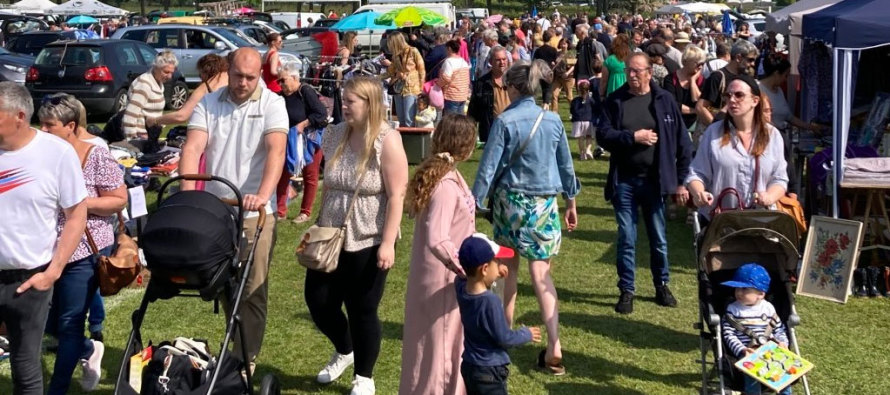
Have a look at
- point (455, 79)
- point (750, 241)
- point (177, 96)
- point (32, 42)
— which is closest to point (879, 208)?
point (750, 241)

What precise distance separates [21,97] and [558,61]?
1498 centimetres

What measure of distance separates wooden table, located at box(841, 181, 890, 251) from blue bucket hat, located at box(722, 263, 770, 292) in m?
3.15

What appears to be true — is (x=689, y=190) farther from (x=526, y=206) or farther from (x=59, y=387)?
(x=59, y=387)

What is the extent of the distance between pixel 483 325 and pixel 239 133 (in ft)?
5.51

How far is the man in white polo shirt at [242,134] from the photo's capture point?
17.3ft

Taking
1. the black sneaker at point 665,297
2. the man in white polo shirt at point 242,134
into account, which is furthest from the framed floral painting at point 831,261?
the man in white polo shirt at point 242,134

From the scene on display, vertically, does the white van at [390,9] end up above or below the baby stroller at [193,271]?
above

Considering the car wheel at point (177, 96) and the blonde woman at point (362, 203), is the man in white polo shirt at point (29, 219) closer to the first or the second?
the blonde woman at point (362, 203)

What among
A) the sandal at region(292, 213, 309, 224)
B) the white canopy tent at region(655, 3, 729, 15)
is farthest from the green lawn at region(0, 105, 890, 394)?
the white canopy tent at region(655, 3, 729, 15)

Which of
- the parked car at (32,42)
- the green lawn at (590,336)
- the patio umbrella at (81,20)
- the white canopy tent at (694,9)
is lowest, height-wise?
the green lawn at (590,336)

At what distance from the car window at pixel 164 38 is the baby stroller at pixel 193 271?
20486mm

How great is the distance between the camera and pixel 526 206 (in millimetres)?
6051

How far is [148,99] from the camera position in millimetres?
10617

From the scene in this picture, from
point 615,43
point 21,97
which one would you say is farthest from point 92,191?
point 615,43
